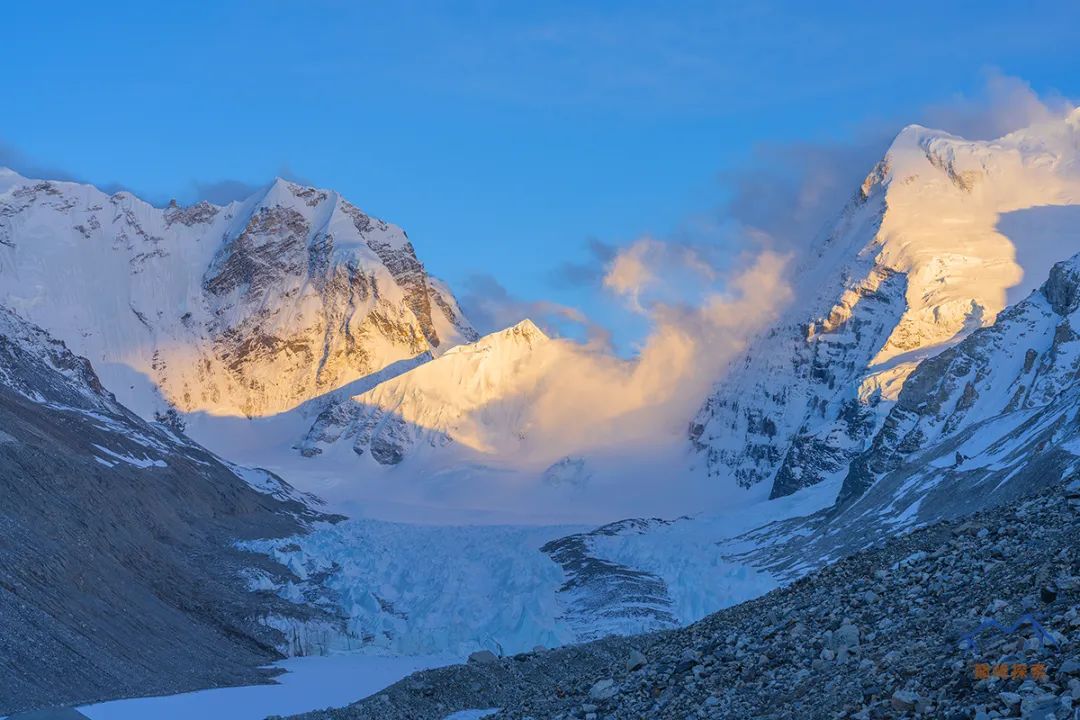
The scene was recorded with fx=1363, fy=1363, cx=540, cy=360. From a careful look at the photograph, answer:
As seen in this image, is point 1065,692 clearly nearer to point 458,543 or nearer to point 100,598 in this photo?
point 100,598

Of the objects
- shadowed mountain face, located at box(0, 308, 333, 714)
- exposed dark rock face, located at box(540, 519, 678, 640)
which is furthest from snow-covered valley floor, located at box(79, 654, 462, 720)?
exposed dark rock face, located at box(540, 519, 678, 640)

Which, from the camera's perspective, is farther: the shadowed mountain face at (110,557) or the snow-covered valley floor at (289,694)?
the shadowed mountain face at (110,557)

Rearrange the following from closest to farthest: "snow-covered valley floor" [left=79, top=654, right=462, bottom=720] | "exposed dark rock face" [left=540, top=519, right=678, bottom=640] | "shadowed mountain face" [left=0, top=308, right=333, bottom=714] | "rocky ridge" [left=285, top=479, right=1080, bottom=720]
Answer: "rocky ridge" [left=285, top=479, right=1080, bottom=720] < "snow-covered valley floor" [left=79, top=654, right=462, bottom=720] < "shadowed mountain face" [left=0, top=308, right=333, bottom=714] < "exposed dark rock face" [left=540, top=519, right=678, bottom=640]

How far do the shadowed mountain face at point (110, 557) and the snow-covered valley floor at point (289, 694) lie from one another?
301 centimetres

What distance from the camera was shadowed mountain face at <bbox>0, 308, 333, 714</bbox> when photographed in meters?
67.5

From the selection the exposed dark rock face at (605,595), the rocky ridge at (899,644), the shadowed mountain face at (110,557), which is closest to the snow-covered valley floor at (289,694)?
the shadowed mountain face at (110,557)

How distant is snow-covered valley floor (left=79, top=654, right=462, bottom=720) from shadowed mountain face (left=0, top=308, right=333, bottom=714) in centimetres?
301

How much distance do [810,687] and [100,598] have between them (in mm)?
68401

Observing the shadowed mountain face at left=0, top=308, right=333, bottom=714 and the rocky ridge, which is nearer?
the rocky ridge

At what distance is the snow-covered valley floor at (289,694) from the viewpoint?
58.2 m

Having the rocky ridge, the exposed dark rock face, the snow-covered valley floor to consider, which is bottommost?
the rocky ridge

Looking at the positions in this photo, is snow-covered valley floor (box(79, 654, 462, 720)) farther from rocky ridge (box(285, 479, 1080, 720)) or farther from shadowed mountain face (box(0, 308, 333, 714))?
rocky ridge (box(285, 479, 1080, 720))

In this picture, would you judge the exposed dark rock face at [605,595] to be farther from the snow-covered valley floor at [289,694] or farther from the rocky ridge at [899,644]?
the rocky ridge at [899,644]

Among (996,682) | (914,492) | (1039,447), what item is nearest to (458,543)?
(914,492)
